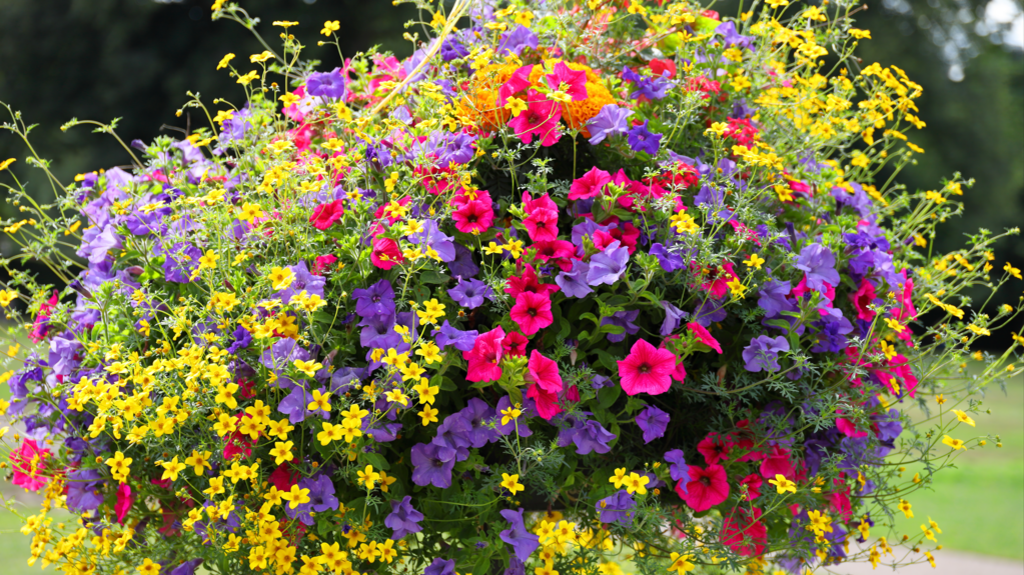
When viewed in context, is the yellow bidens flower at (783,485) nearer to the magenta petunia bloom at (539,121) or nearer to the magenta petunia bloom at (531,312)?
the magenta petunia bloom at (531,312)

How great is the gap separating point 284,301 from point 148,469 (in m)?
0.50

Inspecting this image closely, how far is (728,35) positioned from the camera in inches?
64.1

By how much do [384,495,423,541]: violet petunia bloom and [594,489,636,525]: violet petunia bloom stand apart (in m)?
0.30

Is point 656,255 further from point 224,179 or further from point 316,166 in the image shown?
point 224,179

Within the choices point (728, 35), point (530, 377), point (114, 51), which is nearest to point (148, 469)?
point (530, 377)

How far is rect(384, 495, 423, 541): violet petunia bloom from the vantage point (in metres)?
1.19

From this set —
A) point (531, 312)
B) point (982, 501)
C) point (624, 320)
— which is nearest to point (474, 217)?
point (531, 312)

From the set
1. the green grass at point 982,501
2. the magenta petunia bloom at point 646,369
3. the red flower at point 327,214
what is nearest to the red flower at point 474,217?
the red flower at point 327,214

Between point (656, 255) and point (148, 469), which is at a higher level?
point (656, 255)

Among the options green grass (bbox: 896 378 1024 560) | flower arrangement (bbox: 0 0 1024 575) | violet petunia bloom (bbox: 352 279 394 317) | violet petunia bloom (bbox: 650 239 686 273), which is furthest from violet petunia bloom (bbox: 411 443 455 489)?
green grass (bbox: 896 378 1024 560)

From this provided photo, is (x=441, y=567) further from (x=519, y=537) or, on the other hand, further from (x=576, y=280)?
(x=576, y=280)

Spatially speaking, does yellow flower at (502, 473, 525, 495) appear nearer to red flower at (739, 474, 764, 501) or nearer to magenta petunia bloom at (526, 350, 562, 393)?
magenta petunia bloom at (526, 350, 562, 393)

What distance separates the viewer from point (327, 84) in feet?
4.98

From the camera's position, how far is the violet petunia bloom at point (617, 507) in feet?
4.00
